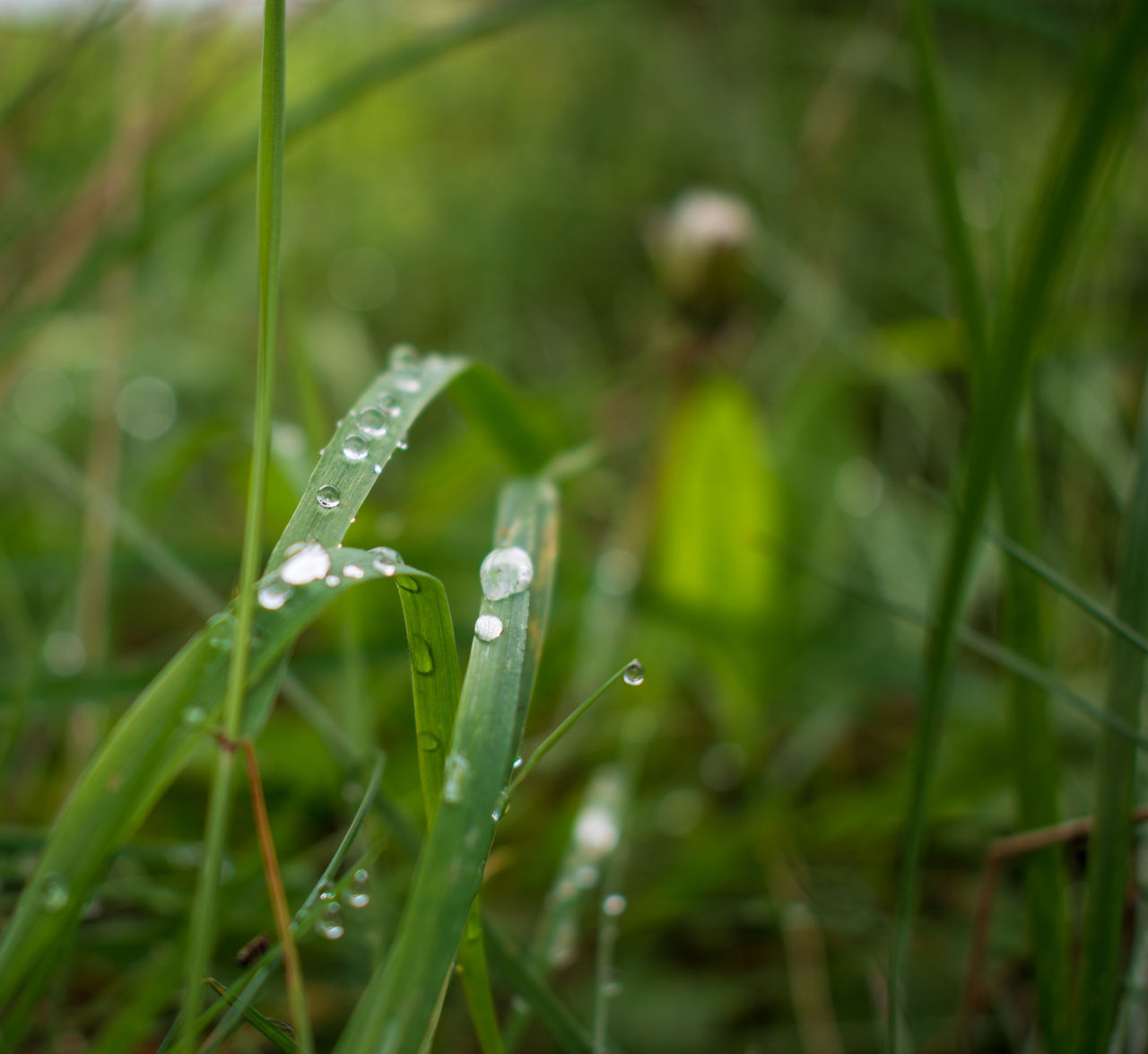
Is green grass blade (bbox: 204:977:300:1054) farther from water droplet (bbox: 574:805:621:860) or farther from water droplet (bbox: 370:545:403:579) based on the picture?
water droplet (bbox: 574:805:621:860)

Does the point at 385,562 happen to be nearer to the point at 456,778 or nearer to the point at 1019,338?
the point at 456,778

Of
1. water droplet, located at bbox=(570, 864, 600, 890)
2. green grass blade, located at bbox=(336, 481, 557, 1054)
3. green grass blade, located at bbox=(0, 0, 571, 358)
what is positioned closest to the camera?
green grass blade, located at bbox=(336, 481, 557, 1054)

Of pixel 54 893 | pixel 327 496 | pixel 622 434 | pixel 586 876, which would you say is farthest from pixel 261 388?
pixel 622 434

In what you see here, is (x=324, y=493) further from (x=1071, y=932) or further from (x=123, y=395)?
(x=123, y=395)

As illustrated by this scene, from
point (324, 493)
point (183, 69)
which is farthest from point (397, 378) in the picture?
point (183, 69)

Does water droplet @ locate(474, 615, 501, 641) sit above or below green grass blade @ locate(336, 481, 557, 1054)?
above

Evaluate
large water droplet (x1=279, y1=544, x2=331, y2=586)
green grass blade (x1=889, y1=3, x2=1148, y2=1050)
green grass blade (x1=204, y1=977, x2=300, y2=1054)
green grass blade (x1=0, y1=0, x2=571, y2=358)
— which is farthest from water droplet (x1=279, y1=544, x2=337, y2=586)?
green grass blade (x1=0, y1=0, x2=571, y2=358)

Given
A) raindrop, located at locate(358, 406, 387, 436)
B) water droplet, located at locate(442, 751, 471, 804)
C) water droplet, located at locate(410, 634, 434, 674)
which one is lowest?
water droplet, located at locate(442, 751, 471, 804)
